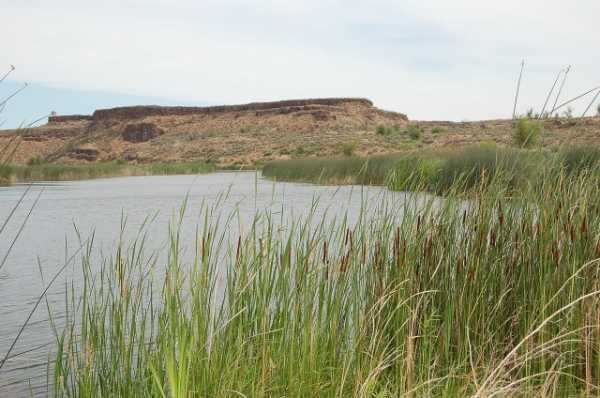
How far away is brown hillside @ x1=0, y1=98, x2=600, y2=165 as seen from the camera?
50.5m

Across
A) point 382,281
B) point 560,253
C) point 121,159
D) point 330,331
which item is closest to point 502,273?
point 560,253

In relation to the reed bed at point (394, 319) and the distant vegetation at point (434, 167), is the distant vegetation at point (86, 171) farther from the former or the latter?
the reed bed at point (394, 319)

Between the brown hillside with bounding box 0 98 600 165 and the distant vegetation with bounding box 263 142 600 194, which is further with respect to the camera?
the brown hillside with bounding box 0 98 600 165

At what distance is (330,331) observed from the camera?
2.96 m

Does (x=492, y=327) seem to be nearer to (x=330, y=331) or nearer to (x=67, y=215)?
(x=330, y=331)

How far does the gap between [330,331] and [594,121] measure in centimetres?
3142

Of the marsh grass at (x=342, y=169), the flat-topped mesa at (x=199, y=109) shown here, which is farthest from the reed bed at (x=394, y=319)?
the flat-topped mesa at (x=199, y=109)

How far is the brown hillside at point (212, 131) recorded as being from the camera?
5047 cm

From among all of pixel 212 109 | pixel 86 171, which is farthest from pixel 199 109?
pixel 86 171

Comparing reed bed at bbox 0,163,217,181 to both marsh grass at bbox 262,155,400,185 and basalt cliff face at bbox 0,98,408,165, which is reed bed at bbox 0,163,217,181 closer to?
marsh grass at bbox 262,155,400,185

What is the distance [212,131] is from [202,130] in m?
5.77

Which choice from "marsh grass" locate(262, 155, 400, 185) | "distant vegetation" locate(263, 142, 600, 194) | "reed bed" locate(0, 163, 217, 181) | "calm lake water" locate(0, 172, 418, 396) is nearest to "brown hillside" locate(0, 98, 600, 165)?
"reed bed" locate(0, 163, 217, 181)

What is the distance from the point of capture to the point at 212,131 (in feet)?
205

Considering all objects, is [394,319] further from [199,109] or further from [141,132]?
[199,109]
